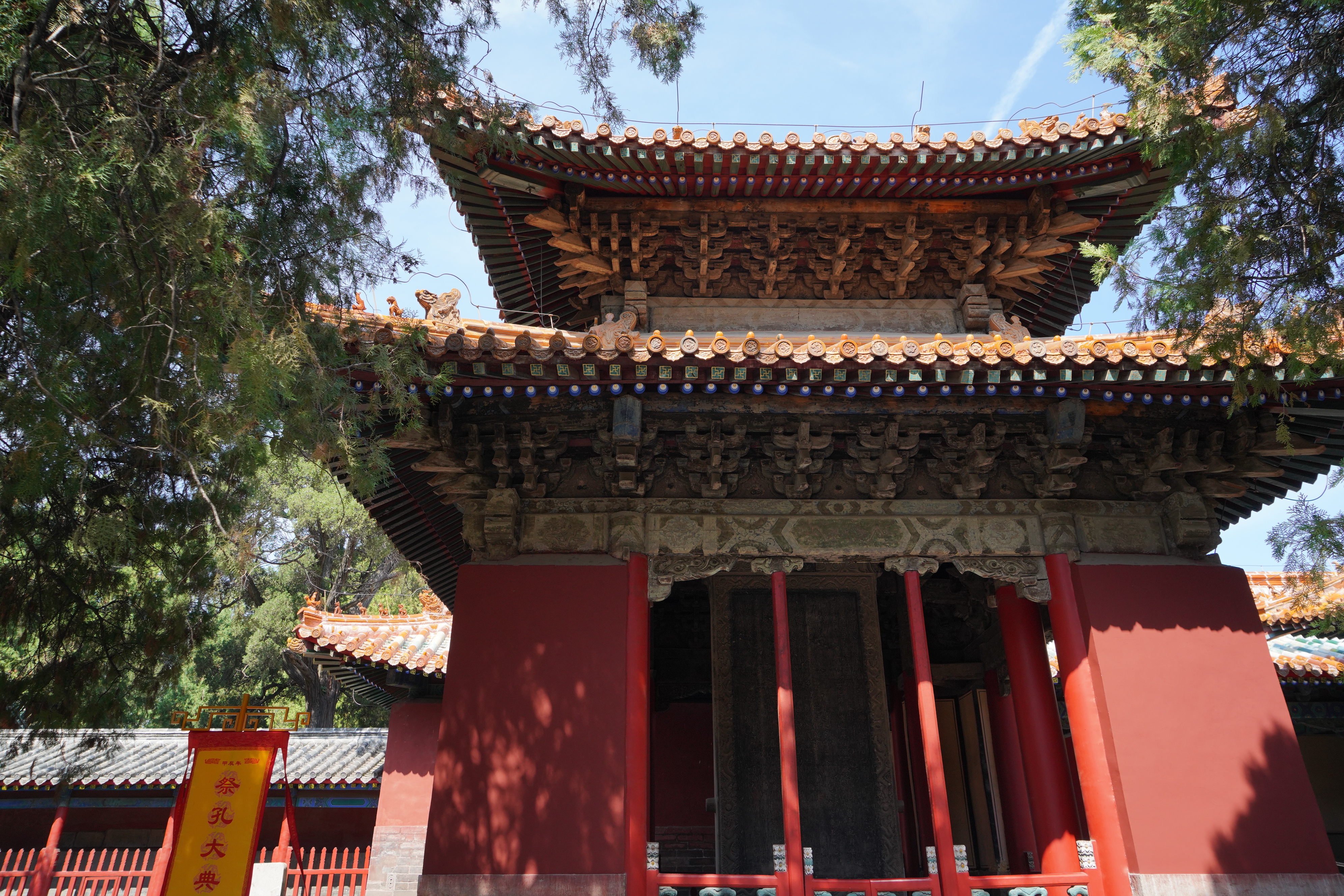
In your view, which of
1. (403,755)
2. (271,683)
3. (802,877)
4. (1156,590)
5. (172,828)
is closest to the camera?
(802,877)

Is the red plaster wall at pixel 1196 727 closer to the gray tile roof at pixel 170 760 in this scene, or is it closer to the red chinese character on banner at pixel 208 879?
the red chinese character on banner at pixel 208 879

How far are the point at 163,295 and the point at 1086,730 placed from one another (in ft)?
19.2

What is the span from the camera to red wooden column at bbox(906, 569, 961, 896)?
17.3 feet

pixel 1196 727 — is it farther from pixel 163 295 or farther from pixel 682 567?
pixel 163 295

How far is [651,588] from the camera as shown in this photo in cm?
615

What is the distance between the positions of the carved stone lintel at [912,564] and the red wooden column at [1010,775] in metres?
3.16

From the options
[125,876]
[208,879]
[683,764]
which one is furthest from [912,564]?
[125,876]

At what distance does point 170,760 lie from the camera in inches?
517

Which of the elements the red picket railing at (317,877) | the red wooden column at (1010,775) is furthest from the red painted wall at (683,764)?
the red picket railing at (317,877)

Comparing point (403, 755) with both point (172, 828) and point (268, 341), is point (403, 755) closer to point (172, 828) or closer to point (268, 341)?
point (172, 828)

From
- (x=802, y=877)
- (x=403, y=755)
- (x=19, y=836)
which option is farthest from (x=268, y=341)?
(x=19, y=836)

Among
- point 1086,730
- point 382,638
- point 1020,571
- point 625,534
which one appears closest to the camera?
point 1086,730

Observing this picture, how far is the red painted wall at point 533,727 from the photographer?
5.28 meters

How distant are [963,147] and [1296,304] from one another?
330 cm
